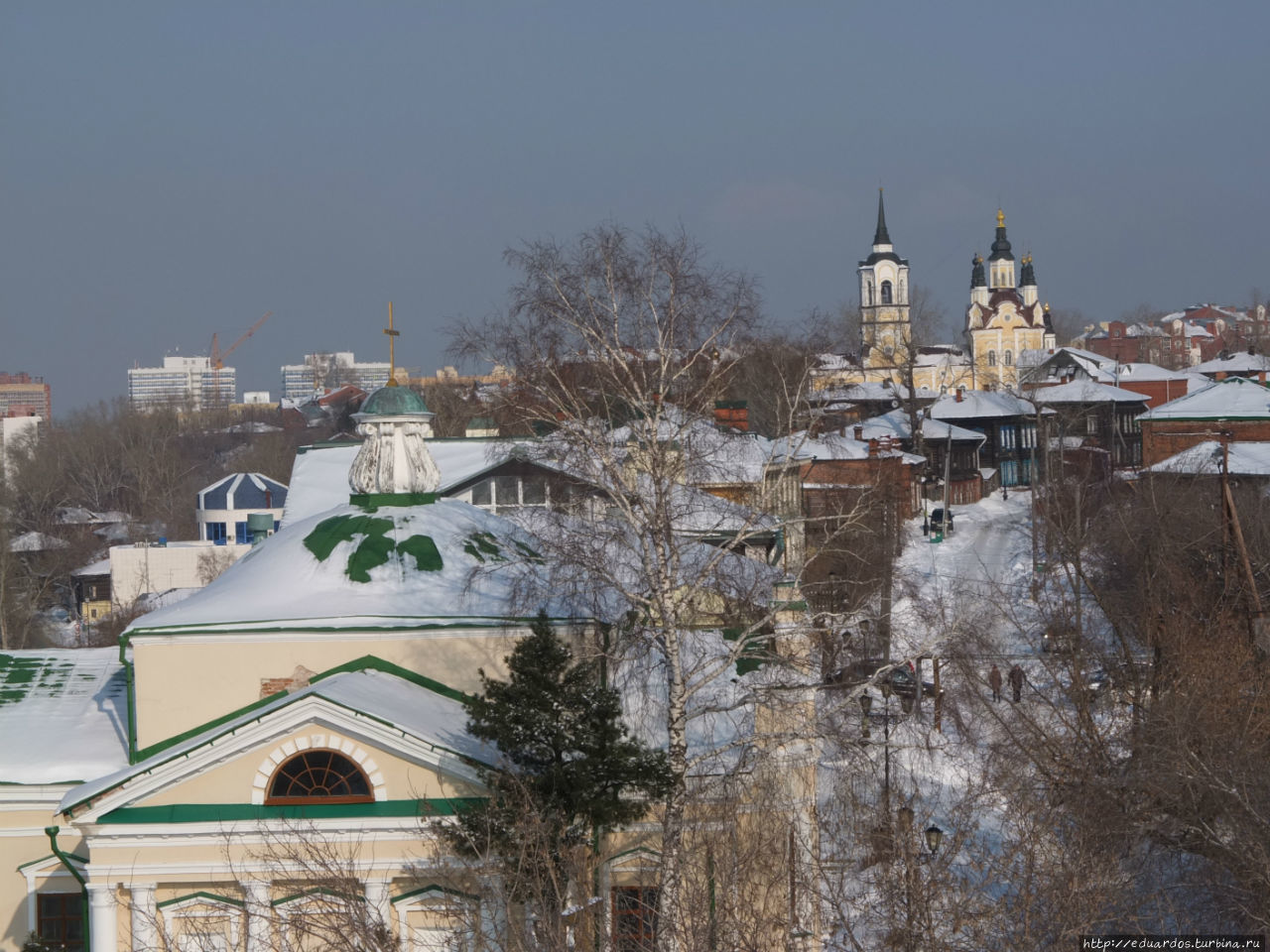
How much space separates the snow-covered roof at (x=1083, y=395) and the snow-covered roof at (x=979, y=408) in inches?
36.2

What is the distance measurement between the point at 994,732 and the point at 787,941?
38.6ft

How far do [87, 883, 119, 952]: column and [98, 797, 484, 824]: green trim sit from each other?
0.66 metres

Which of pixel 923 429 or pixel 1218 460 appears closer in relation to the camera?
pixel 1218 460

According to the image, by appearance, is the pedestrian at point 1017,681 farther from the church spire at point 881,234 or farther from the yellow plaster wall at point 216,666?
the church spire at point 881,234

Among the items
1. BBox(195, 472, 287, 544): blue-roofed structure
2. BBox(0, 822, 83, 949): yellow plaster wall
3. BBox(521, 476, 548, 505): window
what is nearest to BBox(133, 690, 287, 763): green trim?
BBox(0, 822, 83, 949): yellow plaster wall

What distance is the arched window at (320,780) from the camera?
44.6 ft

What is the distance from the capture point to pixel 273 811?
13.5 metres

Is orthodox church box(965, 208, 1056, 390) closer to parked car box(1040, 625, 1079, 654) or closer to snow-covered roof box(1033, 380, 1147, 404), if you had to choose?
snow-covered roof box(1033, 380, 1147, 404)

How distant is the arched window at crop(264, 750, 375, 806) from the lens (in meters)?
13.6

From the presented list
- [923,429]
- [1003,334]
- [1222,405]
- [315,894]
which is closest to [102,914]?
[315,894]

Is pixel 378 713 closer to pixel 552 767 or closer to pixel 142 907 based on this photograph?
pixel 552 767

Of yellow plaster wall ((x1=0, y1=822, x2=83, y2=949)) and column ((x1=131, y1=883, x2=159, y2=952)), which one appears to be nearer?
column ((x1=131, y1=883, x2=159, y2=952))

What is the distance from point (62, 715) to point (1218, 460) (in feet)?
97.0

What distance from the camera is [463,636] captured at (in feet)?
50.5
